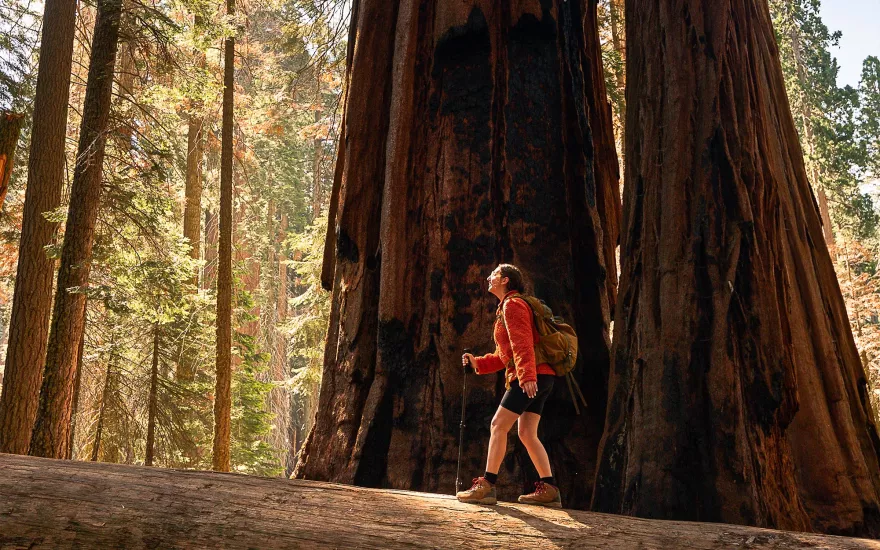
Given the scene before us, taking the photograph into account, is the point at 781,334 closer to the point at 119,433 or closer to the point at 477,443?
the point at 477,443

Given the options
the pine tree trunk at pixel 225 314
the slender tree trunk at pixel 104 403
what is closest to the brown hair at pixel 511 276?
the pine tree trunk at pixel 225 314

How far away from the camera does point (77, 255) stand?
409 inches

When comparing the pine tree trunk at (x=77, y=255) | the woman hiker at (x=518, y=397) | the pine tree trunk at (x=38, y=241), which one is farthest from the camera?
the pine tree trunk at (x=38, y=241)

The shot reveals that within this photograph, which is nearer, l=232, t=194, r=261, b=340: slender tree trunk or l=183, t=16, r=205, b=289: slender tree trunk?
l=183, t=16, r=205, b=289: slender tree trunk

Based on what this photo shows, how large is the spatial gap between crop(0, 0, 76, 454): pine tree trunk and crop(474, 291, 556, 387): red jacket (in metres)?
8.01

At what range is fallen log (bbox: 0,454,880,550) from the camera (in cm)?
371

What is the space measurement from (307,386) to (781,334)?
1670cm

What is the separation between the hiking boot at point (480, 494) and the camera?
428 cm

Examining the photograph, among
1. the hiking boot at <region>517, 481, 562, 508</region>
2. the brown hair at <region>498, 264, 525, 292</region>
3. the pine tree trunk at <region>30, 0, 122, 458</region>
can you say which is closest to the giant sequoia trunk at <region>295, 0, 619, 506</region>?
the hiking boot at <region>517, 481, 562, 508</region>

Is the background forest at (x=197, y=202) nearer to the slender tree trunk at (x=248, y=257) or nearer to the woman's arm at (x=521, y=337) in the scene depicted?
the slender tree trunk at (x=248, y=257)

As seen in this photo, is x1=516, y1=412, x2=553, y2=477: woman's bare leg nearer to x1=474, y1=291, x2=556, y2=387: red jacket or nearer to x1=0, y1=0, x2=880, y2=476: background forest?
x1=474, y1=291, x2=556, y2=387: red jacket

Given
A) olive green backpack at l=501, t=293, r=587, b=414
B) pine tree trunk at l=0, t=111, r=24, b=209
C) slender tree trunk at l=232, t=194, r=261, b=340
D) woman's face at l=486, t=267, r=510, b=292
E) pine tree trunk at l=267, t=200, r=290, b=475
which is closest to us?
olive green backpack at l=501, t=293, r=587, b=414

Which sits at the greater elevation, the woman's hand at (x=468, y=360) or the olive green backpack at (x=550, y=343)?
the olive green backpack at (x=550, y=343)

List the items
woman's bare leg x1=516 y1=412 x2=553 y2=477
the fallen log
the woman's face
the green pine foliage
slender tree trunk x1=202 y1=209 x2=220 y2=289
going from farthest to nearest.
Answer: slender tree trunk x1=202 y1=209 x2=220 y2=289, the green pine foliage, the woman's face, woman's bare leg x1=516 y1=412 x2=553 y2=477, the fallen log
